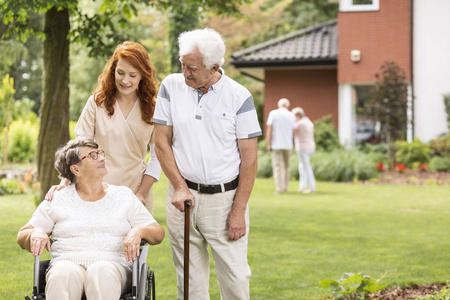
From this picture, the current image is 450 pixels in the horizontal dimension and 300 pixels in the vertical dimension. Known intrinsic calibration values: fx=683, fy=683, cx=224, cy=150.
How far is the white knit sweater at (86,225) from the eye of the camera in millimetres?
3662

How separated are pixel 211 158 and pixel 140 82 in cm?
80

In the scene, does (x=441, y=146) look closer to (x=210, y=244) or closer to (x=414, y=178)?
(x=414, y=178)

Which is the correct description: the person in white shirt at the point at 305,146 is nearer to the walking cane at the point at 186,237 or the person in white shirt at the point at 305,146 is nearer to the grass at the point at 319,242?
the grass at the point at 319,242

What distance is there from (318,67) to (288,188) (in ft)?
21.9

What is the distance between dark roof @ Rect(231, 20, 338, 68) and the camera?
18938mm

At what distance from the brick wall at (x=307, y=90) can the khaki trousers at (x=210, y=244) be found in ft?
52.5

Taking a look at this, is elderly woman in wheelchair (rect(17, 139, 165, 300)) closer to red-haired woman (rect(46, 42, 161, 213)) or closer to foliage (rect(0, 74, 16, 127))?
red-haired woman (rect(46, 42, 161, 213))

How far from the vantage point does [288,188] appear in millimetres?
13625

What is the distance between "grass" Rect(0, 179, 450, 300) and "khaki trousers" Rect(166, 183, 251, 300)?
1.50 m

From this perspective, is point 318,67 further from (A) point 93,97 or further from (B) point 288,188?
(A) point 93,97

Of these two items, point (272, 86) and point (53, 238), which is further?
point (272, 86)

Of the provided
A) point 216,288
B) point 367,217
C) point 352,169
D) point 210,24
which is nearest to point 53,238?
point 216,288

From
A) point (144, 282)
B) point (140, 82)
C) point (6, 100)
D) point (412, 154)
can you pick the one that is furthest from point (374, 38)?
point (144, 282)

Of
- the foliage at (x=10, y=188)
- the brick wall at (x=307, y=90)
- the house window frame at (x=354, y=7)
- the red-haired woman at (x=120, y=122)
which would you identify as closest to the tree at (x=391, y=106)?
the brick wall at (x=307, y=90)
